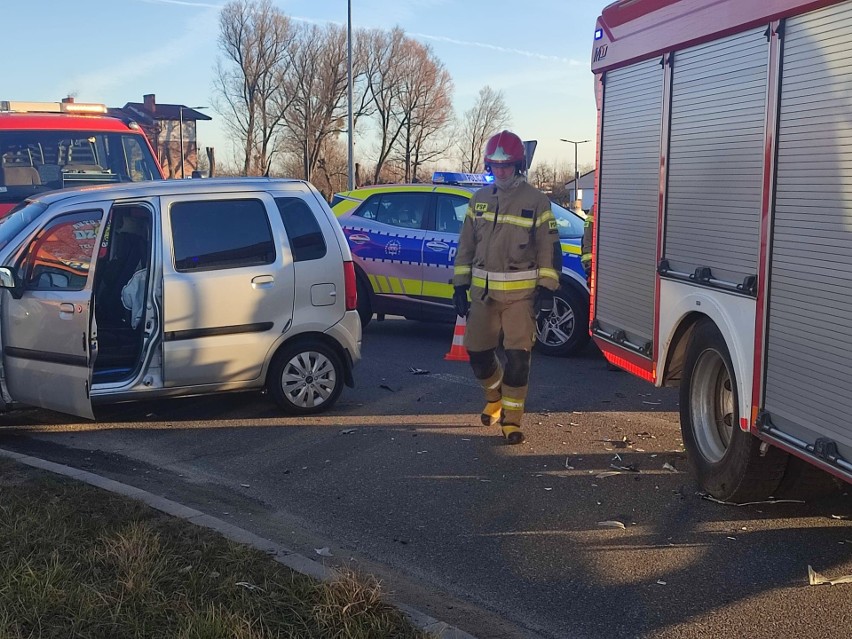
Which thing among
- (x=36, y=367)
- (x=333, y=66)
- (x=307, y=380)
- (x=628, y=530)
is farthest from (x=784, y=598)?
(x=333, y=66)

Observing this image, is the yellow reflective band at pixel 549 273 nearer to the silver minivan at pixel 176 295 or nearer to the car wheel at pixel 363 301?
the silver minivan at pixel 176 295

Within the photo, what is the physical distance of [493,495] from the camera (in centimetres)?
535

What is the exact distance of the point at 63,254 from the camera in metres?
6.59

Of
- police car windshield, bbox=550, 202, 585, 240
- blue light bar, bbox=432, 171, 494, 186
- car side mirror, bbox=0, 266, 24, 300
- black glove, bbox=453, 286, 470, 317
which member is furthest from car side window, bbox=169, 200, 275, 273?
blue light bar, bbox=432, 171, 494, 186

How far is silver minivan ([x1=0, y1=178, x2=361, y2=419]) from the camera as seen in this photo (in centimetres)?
642

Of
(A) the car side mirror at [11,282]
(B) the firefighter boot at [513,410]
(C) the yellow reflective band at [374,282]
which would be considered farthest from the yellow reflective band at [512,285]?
(C) the yellow reflective band at [374,282]

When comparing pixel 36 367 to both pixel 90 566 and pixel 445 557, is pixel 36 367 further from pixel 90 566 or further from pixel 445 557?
pixel 445 557

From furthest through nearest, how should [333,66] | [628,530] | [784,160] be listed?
[333,66] → [628,530] → [784,160]

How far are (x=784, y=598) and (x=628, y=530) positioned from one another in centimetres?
95

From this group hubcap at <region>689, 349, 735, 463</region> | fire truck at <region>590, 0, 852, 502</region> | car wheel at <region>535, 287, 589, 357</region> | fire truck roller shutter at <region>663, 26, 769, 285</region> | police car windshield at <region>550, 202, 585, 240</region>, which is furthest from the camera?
police car windshield at <region>550, 202, 585, 240</region>

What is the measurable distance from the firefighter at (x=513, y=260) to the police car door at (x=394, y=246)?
4.05 m

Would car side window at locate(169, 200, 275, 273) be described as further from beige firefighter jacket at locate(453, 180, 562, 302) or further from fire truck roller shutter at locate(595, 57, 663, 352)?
fire truck roller shutter at locate(595, 57, 663, 352)

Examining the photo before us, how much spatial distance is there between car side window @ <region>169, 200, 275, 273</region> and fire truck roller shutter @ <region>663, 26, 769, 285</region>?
3004mm

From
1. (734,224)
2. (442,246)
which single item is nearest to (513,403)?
(734,224)
